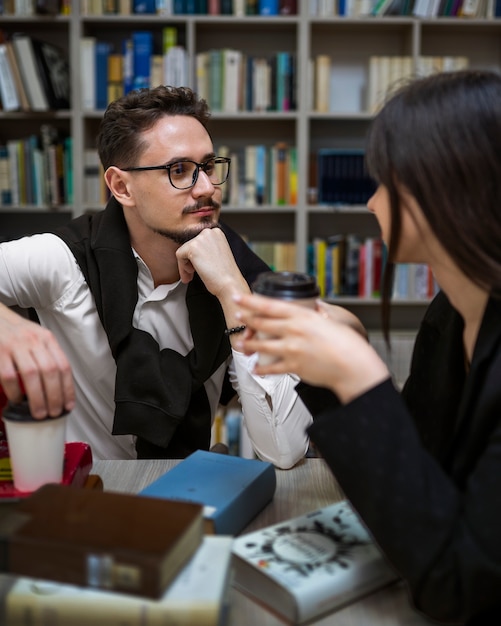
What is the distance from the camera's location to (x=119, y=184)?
1773 mm

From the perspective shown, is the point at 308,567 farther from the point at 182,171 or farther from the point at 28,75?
the point at 28,75

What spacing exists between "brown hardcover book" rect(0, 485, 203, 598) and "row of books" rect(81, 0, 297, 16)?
118 inches

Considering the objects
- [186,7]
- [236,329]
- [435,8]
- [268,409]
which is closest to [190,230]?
[236,329]

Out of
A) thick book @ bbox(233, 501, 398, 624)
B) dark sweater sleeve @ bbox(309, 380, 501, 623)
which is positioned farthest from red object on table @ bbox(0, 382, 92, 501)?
dark sweater sleeve @ bbox(309, 380, 501, 623)

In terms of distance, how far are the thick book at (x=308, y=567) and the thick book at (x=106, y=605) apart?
0.09 m

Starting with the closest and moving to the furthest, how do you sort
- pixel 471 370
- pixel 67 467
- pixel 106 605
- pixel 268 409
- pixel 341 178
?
pixel 106 605
pixel 471 370
pixel 67 467
pixel 268 409
pixel 341 178

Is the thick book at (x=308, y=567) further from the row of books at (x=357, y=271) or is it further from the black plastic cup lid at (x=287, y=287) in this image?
the row of books at (x=357, y=271)

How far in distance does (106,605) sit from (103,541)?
6 cm

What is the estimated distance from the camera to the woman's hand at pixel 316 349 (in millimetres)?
783

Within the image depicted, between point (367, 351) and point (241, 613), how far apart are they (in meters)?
0.32

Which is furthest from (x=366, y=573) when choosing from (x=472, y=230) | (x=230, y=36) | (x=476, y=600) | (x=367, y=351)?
(x=230, y=36)

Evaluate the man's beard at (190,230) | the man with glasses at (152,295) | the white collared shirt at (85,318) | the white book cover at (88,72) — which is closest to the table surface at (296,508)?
the man with glasses at (152,295)

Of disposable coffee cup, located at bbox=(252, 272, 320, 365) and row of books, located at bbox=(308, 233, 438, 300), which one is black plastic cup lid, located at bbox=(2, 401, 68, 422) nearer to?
disposable coffee cup, located at bbox=(252, 272, 320, 365)

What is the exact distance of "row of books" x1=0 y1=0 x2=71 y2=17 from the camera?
312 cm
